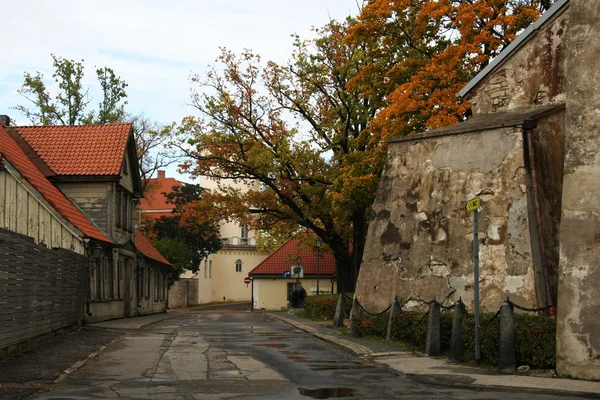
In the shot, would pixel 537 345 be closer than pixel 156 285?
Yes

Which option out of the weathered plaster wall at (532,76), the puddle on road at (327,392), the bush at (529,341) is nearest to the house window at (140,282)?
the weathered plaster wall at (532,76)

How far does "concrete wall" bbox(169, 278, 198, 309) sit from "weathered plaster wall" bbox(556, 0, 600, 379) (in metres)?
59.7

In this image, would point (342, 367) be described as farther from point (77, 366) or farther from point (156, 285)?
point (156, 285)

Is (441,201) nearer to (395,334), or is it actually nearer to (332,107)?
(395,334)

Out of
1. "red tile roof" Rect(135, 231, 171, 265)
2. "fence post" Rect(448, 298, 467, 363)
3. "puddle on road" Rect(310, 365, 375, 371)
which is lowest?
"puddle on road" Rect(310, 365, 375, 371)

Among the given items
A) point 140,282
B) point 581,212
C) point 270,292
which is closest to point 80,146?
point 140,282

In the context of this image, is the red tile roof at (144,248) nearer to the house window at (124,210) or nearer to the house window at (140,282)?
the house window at (140,282)

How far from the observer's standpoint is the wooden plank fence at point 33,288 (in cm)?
1284

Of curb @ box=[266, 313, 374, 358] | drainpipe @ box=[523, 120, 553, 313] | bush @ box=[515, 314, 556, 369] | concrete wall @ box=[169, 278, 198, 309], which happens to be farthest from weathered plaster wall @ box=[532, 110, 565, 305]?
concrete wall @ box=[169, 278, 198, 309]

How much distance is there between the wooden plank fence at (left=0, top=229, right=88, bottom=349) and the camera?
12.8 m

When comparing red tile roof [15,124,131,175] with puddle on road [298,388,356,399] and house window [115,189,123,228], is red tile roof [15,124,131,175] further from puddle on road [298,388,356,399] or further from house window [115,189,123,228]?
puddle on road [298,388,356,399]

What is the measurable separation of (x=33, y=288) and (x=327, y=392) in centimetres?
738

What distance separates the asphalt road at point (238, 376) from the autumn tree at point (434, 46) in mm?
9891

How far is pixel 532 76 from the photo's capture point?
19.2m
